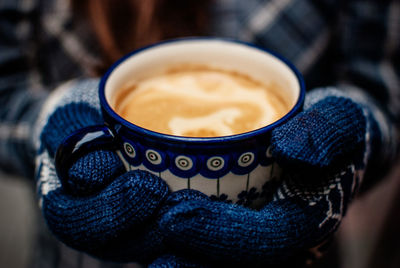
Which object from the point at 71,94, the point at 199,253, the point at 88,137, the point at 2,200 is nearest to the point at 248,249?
the point at 199,253

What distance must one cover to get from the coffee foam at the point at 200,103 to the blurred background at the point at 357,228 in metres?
1.04

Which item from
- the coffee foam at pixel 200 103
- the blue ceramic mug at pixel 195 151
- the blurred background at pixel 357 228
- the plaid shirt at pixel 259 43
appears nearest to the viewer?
the blue ceramic mug at pixel 195 151

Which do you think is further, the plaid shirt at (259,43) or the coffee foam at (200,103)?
the plaid shirt at (259,43)

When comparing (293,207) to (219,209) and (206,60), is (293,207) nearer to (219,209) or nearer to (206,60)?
(219,209)

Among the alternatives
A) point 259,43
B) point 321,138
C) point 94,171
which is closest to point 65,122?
point 94,171

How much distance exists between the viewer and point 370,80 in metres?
0.89

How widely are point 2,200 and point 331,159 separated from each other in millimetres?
1834

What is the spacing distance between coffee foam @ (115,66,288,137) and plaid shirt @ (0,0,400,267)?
1.23ft

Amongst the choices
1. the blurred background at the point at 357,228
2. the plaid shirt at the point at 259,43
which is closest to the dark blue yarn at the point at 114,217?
the plaid shirt at the point at 259,43

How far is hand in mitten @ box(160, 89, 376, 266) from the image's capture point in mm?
369

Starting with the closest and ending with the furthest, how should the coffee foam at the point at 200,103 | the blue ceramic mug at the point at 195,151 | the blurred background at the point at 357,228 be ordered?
the blue ceramic mug at the point at 195,151 < the coffee foam at the point at 200,103 < the blurred background at the point at 357,228

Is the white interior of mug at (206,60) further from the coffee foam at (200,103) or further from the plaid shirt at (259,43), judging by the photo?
the plaid shirt at (259,43)

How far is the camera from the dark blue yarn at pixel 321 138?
36cm

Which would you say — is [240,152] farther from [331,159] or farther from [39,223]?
[39,223]
